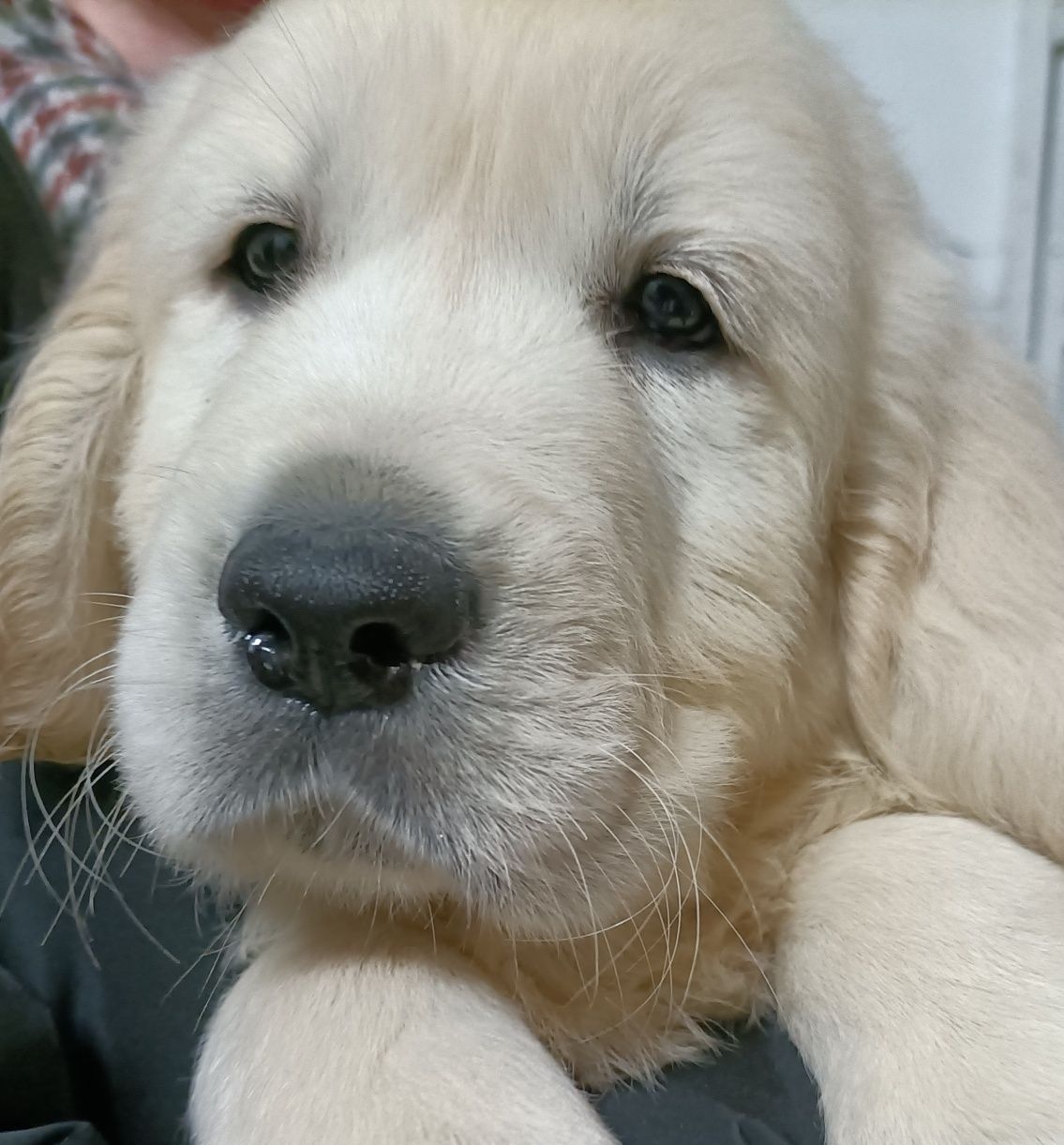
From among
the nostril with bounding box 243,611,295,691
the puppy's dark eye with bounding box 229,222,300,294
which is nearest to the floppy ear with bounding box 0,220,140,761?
the puppy's dark eye with bounding box 229,222,300,294

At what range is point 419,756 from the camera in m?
0.81

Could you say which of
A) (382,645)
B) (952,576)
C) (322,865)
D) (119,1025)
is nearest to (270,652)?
(382,645)

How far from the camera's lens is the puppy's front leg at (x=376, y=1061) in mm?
836

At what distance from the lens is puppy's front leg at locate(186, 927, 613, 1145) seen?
2.74ft

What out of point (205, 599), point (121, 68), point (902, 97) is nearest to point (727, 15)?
point (205, 599)

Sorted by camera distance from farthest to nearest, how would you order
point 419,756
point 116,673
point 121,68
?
point 121,68 → point 116,673 → point 419,756

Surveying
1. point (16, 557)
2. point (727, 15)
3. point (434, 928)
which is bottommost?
point (434, 928)

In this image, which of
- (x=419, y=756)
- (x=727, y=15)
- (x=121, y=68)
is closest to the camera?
(x=419, y=756)

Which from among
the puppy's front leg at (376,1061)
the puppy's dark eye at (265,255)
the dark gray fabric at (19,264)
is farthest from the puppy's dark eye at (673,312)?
the dark gray fabric at (19,264)

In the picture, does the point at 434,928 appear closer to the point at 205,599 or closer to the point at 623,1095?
the point at 623,1095

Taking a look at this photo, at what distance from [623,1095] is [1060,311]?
2585mm

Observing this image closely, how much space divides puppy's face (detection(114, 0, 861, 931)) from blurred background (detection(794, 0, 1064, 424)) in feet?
6.36

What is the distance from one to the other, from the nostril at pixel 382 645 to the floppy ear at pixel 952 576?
A: 544 millimetres

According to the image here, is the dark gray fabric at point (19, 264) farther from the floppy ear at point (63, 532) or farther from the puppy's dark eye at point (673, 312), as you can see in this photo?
the puppy's dark eye at point (673, 312)
